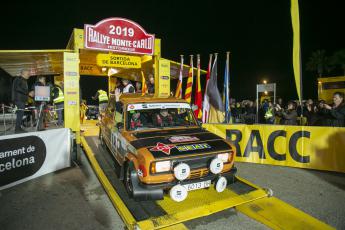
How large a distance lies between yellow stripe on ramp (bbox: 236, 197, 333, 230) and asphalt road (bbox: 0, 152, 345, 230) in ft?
0.50

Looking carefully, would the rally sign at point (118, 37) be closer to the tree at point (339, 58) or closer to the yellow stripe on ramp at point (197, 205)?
the yellow stripe on ramp at point (197, 205)

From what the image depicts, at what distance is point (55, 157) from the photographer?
649 centimetres

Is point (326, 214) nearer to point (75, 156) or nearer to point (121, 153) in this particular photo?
point (121, 153)

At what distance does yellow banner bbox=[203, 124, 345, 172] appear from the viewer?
21.1 feet

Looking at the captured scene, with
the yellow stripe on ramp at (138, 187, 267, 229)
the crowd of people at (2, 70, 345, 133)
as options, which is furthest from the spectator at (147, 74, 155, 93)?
the yellow stripe on ramp at (138, 187, 267, 229)

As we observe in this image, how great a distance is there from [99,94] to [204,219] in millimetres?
A: 9972

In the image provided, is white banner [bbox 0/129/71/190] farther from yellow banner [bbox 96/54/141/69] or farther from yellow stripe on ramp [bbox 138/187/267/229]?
yellow banner [bbox 96/54/141/69]

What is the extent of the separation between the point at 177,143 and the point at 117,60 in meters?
6.37

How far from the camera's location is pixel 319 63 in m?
43.1

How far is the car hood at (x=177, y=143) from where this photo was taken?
4.07m

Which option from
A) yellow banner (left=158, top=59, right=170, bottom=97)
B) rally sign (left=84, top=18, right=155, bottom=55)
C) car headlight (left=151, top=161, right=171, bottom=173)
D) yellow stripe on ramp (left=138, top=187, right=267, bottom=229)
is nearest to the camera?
yellow stripe on ramp (left=138, top=187, right=267, bottom=229)

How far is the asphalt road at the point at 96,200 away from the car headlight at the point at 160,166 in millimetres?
947

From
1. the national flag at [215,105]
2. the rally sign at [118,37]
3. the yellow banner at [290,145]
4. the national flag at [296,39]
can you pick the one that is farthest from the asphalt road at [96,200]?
the rally sign at [118,37]

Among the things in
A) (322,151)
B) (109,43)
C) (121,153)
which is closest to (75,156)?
(121,153)
